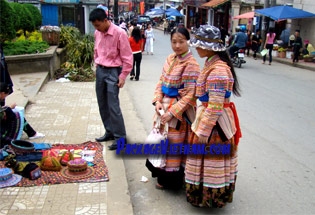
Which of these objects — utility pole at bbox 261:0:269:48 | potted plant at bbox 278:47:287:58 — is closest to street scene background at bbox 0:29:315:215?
potted plant at bbox 278:47:287:58

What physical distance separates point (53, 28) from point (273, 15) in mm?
9824

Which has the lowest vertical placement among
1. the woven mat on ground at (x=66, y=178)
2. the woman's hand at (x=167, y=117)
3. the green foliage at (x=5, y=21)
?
the woven mat on ground at (x=66, y=178)

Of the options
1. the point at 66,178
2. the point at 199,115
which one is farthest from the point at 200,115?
the point at 66,178

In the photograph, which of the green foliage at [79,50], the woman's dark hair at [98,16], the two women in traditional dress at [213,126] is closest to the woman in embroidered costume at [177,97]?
the two women in traditional dress at [213,126]

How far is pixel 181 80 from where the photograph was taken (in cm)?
359

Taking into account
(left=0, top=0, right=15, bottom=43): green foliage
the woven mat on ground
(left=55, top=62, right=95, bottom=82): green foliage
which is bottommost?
the woven mat on ground

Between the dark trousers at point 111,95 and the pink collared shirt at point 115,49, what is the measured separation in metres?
0.09

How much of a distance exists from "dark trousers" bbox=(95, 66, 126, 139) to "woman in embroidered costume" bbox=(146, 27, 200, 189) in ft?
3.73

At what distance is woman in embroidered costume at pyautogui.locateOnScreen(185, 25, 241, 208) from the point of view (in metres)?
3.13

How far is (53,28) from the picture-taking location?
39.3 ft

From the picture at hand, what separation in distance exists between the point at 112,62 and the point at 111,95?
0.43 m

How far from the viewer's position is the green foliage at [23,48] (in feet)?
32.3

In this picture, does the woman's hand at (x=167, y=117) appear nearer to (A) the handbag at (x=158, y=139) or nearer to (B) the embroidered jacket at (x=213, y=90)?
(A) the handbag at (x=158, y=139)

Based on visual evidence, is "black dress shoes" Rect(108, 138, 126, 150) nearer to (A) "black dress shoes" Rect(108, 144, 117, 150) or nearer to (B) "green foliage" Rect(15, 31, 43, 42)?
(A) "black dress shoes" Rect(108, 144, 117, 150)
